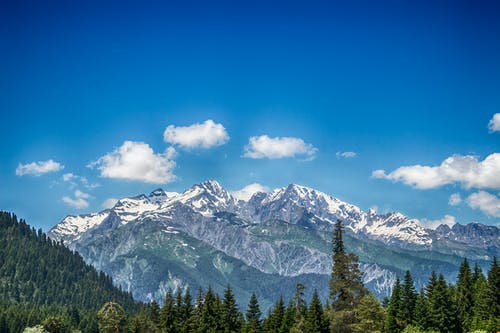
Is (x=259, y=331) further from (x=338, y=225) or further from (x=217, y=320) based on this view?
(x=338, y=225)

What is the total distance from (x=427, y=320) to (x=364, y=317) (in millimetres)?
31559

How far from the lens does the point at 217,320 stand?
128m

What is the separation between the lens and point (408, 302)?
12531 cm

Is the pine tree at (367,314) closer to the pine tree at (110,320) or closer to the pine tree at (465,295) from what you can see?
the pine tree at (465,295)

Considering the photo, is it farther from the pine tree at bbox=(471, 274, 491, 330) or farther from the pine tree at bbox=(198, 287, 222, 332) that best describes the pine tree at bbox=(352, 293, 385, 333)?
the pine tree at bbox=(198, 287, 222, 332)

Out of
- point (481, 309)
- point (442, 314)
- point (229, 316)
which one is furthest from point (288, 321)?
point (481, 309)

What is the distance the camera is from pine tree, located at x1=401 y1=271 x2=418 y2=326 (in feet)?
398

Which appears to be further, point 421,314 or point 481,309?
point 481,309

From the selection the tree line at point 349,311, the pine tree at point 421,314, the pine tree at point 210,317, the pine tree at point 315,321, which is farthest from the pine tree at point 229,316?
the pine tree at point 421,314

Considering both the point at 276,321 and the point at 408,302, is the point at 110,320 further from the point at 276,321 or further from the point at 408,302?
the point at 408,302

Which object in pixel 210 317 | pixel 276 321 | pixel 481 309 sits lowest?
pixel 276 321

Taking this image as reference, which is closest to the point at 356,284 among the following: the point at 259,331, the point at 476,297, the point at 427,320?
the point at 427,320

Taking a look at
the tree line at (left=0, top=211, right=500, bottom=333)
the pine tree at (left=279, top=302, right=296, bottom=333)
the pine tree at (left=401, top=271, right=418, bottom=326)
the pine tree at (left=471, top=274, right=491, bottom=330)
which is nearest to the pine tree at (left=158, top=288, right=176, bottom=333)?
the tree line at (left=0, top=211, right=500, bottom=333)

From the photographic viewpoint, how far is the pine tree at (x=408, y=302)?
121162 millimetres
